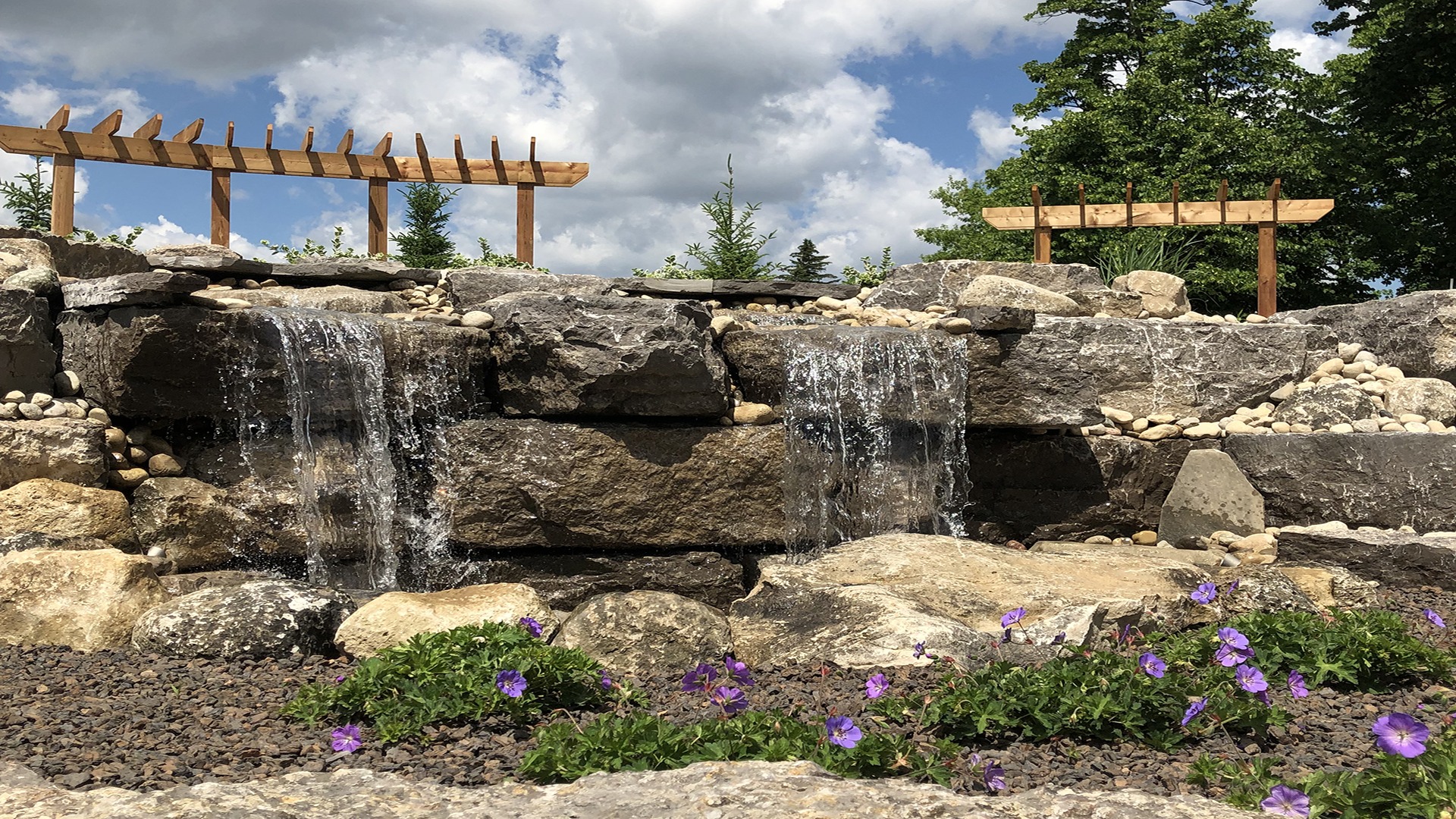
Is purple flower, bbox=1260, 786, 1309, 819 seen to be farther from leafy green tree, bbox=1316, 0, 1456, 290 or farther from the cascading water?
leafy green tree, bbox=1316, 0, 1456, 290

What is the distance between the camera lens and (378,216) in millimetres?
12836

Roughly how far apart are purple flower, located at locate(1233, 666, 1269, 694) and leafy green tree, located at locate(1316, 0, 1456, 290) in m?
18.4

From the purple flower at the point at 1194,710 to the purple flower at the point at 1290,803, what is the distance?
0.57m

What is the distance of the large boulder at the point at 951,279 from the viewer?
1062cm

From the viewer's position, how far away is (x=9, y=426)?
226 inches

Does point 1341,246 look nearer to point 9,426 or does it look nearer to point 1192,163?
point 1192,163

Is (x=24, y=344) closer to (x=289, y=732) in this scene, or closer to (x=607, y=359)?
(x=607, y=359)

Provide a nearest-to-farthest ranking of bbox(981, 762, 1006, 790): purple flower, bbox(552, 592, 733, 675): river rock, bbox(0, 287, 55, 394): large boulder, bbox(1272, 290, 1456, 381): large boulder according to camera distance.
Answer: bbox(981, 762, 1006, 790): purple flower, bbox(552, 592, 733, 675): river rock, bbox(0, 287, 55, 394): large boulder, bbox(1272, 290, 1456, 381): large boulder

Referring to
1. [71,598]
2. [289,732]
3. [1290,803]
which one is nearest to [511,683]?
[289,732]

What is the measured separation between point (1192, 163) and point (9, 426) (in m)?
21.5

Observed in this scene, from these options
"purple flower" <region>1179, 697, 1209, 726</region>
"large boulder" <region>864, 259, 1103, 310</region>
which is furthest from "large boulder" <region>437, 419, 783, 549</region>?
"large boulder" <region>864, 259, 1103, 310</region>

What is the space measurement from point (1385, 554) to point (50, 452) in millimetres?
7900

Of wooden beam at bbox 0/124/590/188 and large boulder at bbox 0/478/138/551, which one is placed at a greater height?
wooden beam at bbox 0/124/590/188

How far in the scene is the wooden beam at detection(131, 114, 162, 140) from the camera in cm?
1180
